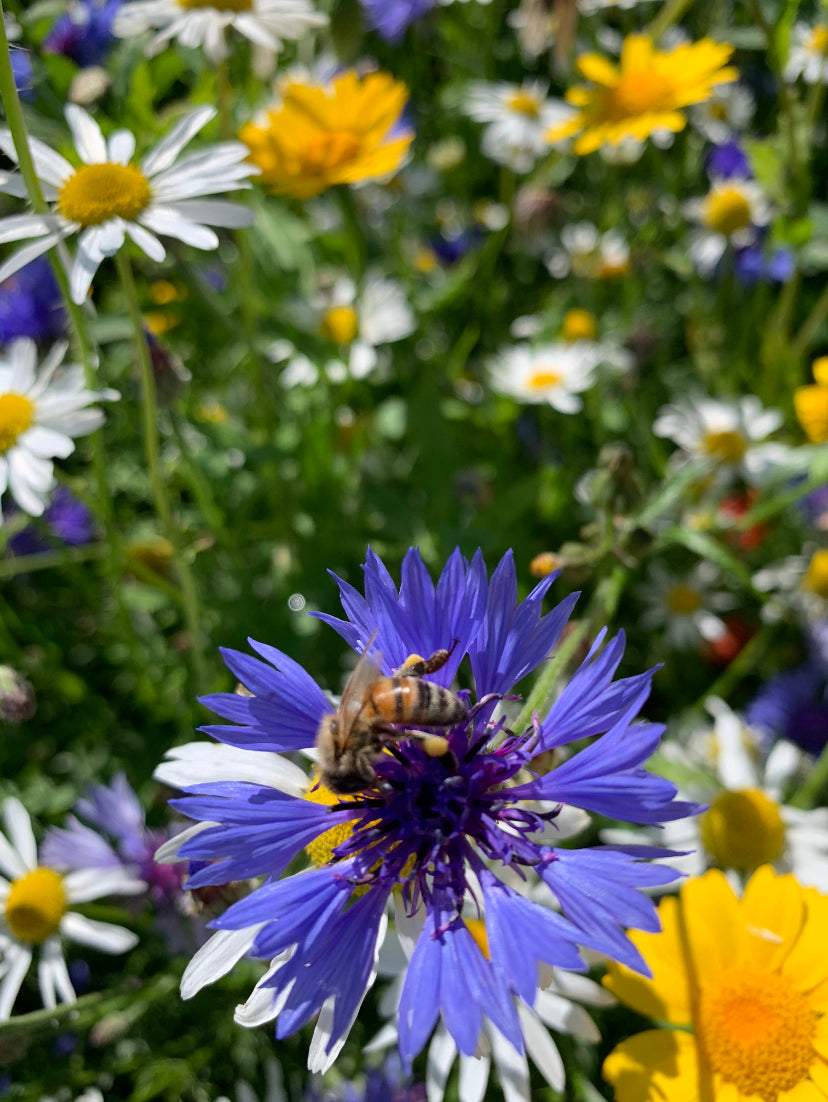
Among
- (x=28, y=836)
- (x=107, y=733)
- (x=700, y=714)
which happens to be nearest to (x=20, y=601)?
(x=107, y=733)

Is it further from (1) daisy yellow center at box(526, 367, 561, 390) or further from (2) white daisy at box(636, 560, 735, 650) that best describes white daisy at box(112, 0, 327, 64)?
(2) white daisy at box(636, 560, 735, 650)

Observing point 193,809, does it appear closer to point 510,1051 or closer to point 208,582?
point 510,1051

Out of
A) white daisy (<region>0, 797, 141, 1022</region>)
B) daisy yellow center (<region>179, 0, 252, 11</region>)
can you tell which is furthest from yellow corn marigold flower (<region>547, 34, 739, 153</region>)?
white daisy (<region>0, 797, 141, 1022</region>)

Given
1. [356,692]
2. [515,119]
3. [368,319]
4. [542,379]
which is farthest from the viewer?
[515,119]

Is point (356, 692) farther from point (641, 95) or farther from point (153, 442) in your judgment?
point (641, 95)

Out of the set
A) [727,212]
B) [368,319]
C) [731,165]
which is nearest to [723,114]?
[731,165]

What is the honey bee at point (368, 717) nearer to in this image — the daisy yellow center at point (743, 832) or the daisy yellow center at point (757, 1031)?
the daisy yellow center at point (757, 1031)
